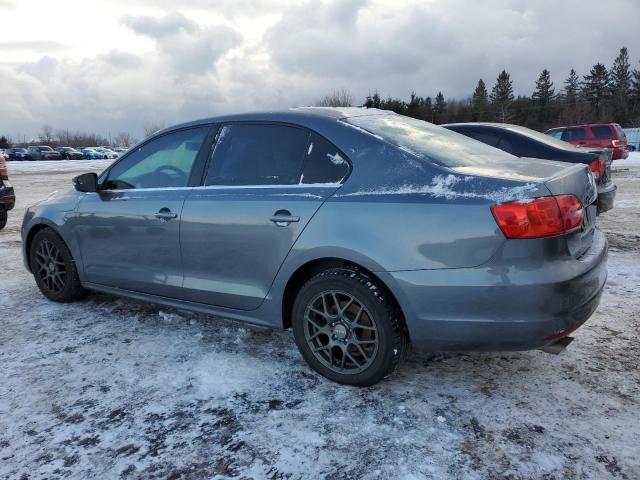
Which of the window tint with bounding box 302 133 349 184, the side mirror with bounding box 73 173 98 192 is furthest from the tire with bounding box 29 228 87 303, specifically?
the window tint with bounding box 302 133 349 184

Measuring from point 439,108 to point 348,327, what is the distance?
251ft

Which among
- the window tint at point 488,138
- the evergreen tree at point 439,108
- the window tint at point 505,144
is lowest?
the window tint at point 505,144

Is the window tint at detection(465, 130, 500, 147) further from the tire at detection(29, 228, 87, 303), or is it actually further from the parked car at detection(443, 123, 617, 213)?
the tire at detection(29, 228, 87, 303)

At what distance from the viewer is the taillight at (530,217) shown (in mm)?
2486

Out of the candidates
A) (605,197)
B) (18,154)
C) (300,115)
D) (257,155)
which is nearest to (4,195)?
(257,155)

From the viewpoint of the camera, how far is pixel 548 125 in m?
69.4

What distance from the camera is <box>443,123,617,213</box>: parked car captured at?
657cm

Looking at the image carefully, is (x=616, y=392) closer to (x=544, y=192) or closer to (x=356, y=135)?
(x=544, y=192)

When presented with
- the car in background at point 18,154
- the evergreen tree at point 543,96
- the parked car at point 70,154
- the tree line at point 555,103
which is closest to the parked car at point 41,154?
the car in background at point 18,154

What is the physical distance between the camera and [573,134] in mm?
18984

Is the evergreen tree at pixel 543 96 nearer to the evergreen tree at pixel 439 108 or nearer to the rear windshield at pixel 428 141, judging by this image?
the evergreen tree at pixel 439 108

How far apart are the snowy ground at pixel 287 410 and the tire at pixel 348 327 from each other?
0.13 m

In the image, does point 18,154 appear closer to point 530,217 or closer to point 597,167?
point 597,167

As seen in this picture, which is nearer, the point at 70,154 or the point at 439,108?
the point at 70,154
